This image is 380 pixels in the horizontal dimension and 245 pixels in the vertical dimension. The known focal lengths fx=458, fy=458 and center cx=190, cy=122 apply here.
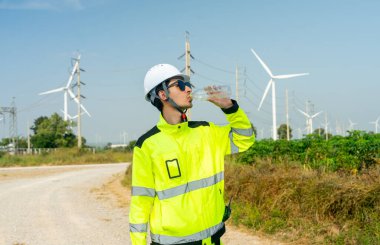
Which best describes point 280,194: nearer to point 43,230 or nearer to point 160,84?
point 43,230

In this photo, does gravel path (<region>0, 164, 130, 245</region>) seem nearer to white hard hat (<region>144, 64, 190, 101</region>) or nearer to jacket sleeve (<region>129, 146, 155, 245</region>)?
jacket sleeve (<region>129, 146, 155, 245</region>)

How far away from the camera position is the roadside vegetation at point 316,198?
271 inches

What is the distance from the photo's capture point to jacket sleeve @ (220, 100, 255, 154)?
2.92 m

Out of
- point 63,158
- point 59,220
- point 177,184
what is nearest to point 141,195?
point 177,184

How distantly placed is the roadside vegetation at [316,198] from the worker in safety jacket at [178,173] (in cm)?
343

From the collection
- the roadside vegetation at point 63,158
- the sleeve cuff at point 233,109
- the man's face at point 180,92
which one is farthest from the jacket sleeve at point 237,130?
the roadside vegetation at point 63,158

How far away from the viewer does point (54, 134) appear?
63031 mm

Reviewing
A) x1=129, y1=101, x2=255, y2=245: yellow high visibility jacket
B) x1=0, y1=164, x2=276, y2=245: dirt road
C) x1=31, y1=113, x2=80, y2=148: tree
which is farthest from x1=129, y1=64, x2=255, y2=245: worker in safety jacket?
x1=31, y1=113, x2=80, y2=148: tree

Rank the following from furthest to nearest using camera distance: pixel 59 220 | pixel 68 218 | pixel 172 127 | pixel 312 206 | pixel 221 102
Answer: pixel 68 218 → pixel 59 220 → pixel 312 206 → pixel 172 127 → pixel 221 102

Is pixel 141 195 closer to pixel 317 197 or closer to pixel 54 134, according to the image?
pixel 317 197

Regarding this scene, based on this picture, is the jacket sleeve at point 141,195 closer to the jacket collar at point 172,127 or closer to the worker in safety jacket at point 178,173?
the worker in safety jacket at point 178,173

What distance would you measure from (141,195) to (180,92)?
27.9 inches

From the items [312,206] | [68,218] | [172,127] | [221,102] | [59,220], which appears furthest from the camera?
[68,218]

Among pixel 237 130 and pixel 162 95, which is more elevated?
pixel 162 95
